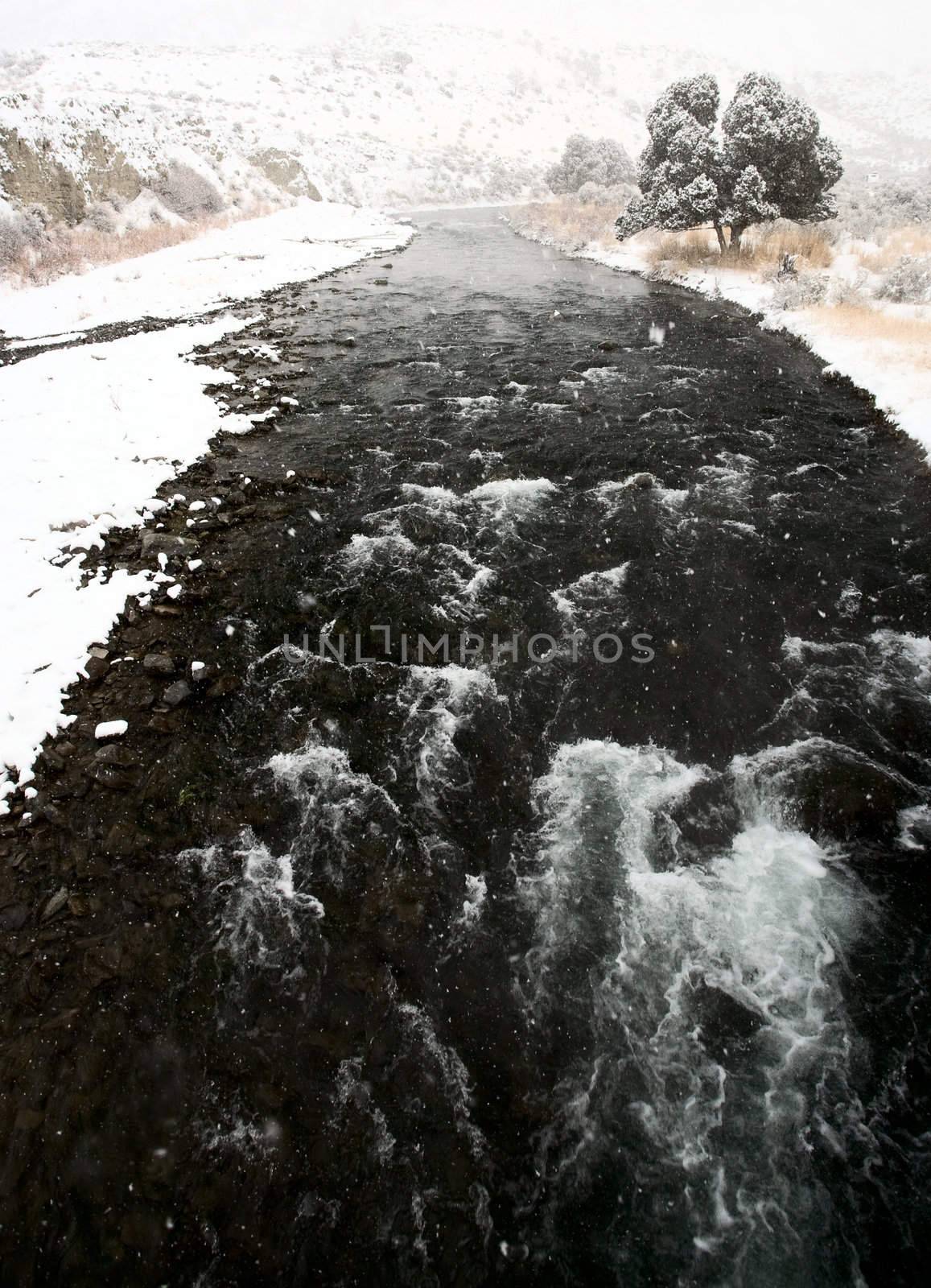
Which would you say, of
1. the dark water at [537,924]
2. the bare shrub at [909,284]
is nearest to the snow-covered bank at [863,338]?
the bare shrub at [909,284]

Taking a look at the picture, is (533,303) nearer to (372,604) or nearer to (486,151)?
(372,604)

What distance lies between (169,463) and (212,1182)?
993cm

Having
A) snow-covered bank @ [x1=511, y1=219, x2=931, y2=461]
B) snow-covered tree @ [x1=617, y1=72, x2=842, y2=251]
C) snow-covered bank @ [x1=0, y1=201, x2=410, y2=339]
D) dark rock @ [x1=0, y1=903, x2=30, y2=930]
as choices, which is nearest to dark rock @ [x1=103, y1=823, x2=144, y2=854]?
dark rock @ [x1=0, y1=903, x2=30, y2=930]

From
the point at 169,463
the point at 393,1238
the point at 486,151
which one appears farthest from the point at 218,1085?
the point at 486,151

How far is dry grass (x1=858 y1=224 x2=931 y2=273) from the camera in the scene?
19297mm

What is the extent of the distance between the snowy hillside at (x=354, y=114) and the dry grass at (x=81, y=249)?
7.70ft

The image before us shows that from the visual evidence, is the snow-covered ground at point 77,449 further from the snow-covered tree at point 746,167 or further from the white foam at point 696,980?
the snow-covered tree at point 746,167

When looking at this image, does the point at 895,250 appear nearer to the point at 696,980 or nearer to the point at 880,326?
the point at 880,326

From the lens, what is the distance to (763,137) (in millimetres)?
19953

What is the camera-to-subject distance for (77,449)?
32.1ft

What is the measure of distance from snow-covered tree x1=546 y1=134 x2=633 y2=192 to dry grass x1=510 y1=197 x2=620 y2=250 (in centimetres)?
443

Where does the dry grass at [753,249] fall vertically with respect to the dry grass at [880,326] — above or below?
above

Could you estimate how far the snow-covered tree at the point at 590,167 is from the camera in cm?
4791

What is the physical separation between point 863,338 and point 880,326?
697 mm
